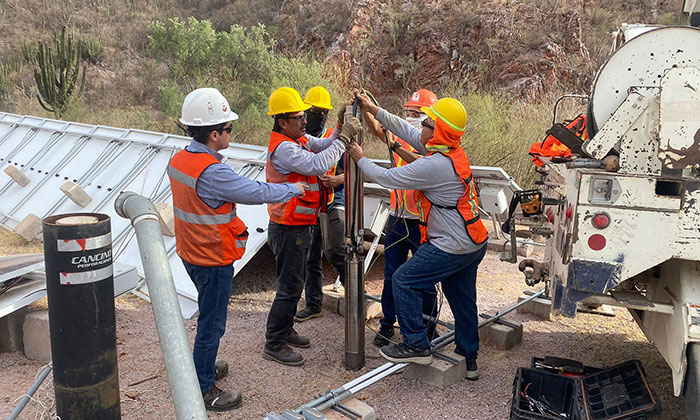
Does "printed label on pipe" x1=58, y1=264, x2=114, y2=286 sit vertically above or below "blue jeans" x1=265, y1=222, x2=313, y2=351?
→ above

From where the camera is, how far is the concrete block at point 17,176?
957 centimetres

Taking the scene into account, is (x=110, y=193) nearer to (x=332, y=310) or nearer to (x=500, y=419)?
(x=332, y=310)

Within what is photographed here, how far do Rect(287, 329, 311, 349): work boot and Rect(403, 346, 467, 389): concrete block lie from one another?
1.01m

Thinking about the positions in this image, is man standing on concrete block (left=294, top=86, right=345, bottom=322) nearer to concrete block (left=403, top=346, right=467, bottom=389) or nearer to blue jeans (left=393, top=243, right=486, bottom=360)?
blue jeans (left=393, top=243, right=486, bottom=360)

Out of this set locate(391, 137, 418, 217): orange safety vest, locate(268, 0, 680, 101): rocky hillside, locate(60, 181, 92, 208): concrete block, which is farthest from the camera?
locate(268, 0, 680, 101): rocky hillside

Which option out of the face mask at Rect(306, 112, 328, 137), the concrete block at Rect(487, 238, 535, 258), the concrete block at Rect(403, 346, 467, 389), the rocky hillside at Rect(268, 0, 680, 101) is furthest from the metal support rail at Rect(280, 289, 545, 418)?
the rocky hillside at Rect(268, 0, 680, 101)

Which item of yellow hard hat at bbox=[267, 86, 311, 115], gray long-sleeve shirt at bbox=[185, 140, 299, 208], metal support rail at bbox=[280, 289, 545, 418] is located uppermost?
yellow hard hat at bbox=[267, 86, 311, 115]

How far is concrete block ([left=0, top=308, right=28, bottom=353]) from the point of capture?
4.89 metres

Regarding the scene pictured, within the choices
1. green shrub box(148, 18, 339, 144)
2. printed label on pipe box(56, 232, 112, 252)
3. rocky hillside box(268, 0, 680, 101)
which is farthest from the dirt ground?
rocky hillside box(268, 0, 680, 101)

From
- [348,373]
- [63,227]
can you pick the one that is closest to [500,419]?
[348,373]

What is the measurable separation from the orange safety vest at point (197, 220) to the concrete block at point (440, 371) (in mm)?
1651

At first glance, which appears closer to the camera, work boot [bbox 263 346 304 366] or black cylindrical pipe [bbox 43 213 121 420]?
black cylindrical pipe [bbox 43 213 121 420]

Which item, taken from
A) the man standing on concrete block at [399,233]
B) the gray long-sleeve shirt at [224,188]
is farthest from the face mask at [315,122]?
the gray long-sleeve shirt at [224,188]

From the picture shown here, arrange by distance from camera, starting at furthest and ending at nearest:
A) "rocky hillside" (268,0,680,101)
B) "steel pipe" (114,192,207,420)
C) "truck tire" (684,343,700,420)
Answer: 1. "rocky hillside" (268,0,680,101)
2. "truck tire" (684,343,700,420)
3. "steel pipe" (114,192,207,420)
